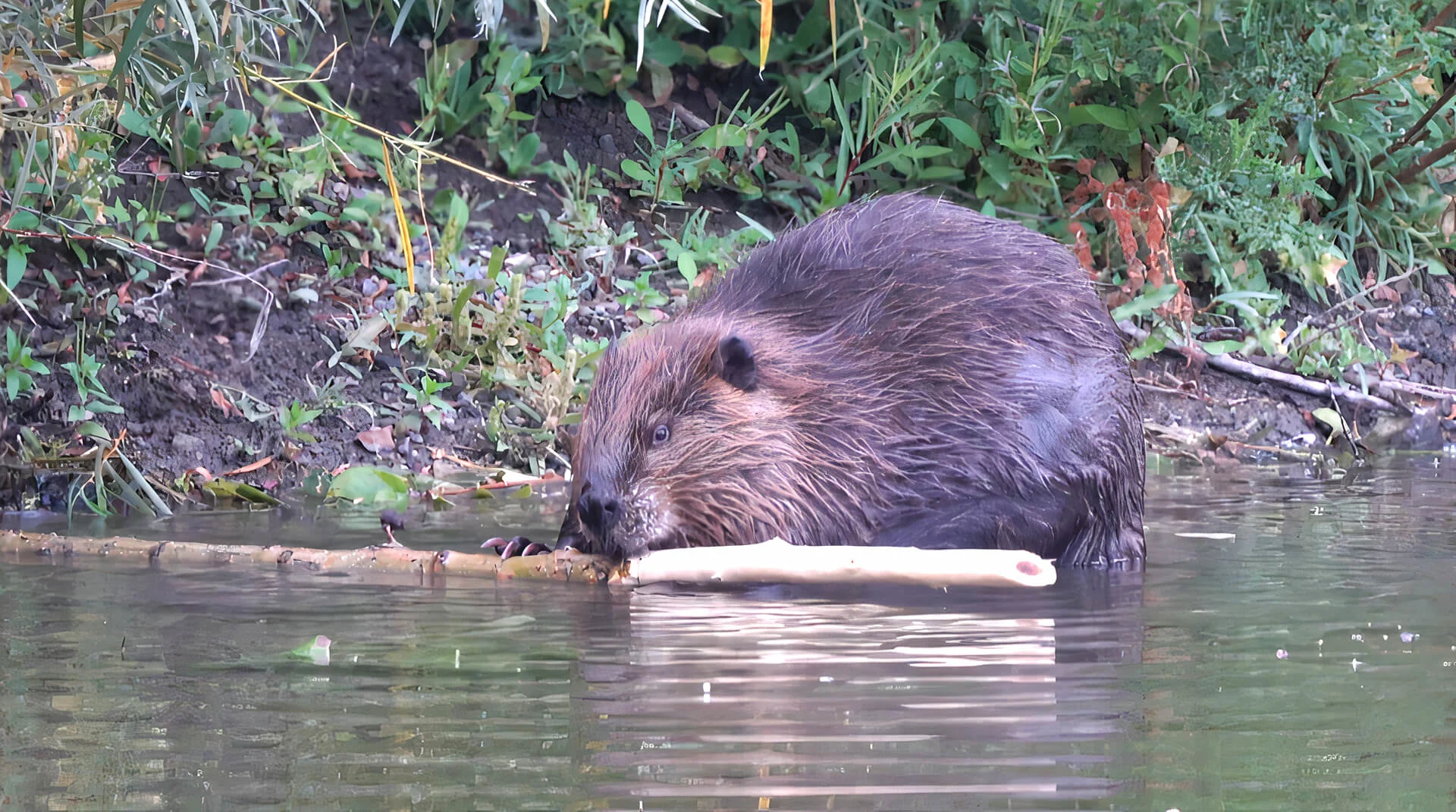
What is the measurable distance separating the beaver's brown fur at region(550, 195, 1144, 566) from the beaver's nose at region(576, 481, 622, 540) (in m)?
0.04

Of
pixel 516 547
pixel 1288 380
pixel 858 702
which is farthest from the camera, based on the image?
pixel 1288 380

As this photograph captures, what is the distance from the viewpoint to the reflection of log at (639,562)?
11.6 ft

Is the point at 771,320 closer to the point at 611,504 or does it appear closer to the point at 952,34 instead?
the point at 611,504

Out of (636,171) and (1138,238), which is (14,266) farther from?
(1138,238)

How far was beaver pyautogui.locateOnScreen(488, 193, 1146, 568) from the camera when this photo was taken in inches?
166

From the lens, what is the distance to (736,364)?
4.29 meters

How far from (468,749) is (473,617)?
1.07m

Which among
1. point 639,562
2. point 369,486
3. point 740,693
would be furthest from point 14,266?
point 740,693

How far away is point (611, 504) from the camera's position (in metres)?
4.03

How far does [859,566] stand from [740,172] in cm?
440

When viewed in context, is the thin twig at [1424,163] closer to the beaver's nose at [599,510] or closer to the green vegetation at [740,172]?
the green vegetation at [740,172]

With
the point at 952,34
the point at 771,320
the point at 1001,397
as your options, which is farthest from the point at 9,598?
the point at 952,34

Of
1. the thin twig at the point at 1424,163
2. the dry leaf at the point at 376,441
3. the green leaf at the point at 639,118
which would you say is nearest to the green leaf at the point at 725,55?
the green leaf at the point at 639,118

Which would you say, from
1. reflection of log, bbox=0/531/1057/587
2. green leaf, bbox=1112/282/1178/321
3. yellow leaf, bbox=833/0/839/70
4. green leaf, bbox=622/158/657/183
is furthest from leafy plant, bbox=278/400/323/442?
green leaf, bbox=1112/282/1178/321
